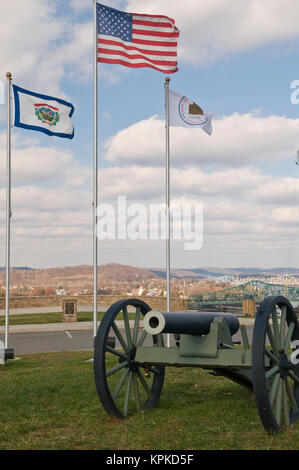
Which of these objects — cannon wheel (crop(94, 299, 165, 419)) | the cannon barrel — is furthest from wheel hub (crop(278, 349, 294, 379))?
cannon wheel (crop(94, 299, 165, 419))

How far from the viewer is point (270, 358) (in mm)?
6023

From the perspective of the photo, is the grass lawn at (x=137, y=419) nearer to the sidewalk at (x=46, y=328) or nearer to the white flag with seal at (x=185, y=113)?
the white flag with seal at (x=185, y=113)

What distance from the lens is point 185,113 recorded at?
47.3 feet

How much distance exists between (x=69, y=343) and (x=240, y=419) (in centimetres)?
1152

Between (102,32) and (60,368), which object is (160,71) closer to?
(102,32)

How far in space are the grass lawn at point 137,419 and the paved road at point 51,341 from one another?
6134mm

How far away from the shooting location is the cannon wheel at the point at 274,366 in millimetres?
5539

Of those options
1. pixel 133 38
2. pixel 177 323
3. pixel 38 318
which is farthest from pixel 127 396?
pixel 38 318

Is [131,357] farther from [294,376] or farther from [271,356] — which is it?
[294,376]

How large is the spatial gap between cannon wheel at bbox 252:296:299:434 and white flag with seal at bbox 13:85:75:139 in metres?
8.25

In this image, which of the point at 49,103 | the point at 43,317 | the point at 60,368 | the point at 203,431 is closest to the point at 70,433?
the point at 203,431

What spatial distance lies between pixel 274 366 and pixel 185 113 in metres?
9.44

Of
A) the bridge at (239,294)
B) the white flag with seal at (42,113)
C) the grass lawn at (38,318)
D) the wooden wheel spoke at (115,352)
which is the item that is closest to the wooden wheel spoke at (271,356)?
the wooden wheel spoke at (115,352)

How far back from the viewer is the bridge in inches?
1313
